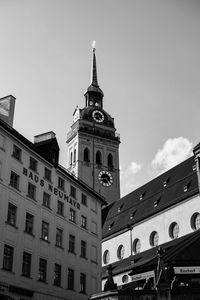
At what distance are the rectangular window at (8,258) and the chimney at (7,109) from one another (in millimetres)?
10769

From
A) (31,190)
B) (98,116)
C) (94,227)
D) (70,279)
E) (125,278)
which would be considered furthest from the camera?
(98,116)

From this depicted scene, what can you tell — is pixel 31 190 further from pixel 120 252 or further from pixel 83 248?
pixel 120 252

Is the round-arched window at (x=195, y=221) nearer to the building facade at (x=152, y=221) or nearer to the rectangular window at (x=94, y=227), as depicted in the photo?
the building facade at (x=152, y=221)

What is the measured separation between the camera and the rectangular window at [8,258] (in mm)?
32650

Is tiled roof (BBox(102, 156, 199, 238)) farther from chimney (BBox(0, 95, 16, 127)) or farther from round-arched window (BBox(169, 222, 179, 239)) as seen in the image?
chimney (BBox(0, 95, 16, 127))

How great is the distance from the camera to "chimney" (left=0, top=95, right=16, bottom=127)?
38.7 metres

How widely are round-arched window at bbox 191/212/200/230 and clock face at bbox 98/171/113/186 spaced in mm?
37535

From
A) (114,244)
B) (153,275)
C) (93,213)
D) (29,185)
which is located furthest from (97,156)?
(153,275)

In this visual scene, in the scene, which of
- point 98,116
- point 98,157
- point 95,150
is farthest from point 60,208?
point 98,116

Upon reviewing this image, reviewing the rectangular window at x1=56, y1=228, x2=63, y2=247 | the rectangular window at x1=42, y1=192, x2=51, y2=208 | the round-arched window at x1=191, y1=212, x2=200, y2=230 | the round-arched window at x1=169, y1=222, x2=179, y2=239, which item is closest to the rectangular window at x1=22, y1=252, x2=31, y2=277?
the rectangular window at x1=56, y1=228, x2=63, y2=247

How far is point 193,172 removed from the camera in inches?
2146

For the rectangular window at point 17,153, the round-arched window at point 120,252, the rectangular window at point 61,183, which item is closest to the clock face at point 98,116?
the round-arched window at point 120,252

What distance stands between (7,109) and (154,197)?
2767 centimetres

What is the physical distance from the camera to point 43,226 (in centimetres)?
3812
